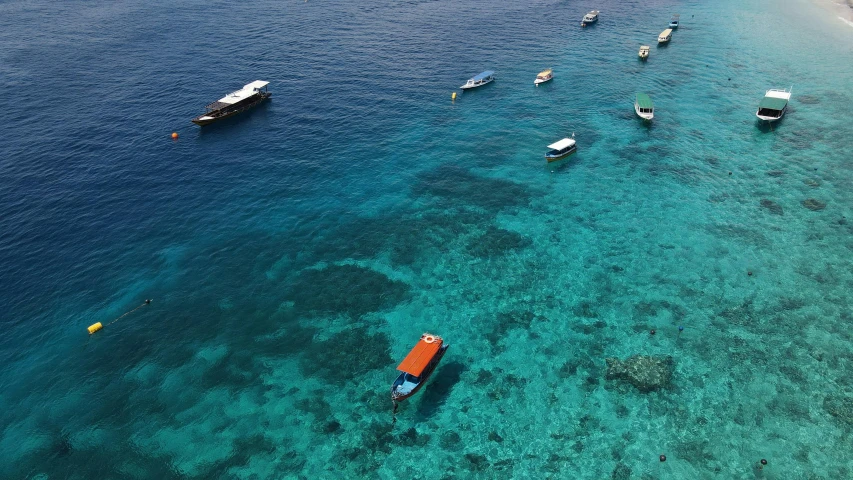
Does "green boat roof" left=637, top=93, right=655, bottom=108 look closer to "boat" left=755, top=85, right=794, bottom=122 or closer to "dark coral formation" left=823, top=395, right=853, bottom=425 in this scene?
"boat" left=755, top=85, right=794, bottom=122

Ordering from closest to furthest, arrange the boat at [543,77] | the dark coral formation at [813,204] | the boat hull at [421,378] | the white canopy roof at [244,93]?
the boat hull at [421,378]
the dark coral formation at [813,204]
the white canopy roof at [244,93]
the boat at [543,77]

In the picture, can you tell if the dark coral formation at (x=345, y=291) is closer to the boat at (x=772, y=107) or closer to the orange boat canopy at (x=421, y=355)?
the orange boat canopy at (x=421, y=355)

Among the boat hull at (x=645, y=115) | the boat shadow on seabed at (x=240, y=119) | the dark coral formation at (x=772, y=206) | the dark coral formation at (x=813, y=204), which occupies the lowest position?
the dark coral formation at (x=772, y=206)

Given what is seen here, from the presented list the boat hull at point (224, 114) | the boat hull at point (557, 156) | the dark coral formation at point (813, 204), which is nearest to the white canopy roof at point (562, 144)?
the boat hull at point (557, 156)

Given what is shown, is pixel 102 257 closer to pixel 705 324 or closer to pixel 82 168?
pixel 82 168

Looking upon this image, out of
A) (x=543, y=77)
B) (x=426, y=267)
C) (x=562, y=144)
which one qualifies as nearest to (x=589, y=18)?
(x=543, y=77)

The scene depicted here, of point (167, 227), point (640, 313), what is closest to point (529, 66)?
point (640, 313)

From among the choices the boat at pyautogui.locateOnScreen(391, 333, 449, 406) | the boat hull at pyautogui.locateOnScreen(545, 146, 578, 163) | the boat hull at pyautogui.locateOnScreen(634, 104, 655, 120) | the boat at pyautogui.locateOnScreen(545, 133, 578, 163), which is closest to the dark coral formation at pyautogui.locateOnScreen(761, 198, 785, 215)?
the boat hull at pyautogui.locateOnScreen(634, 104, 655, 120)
